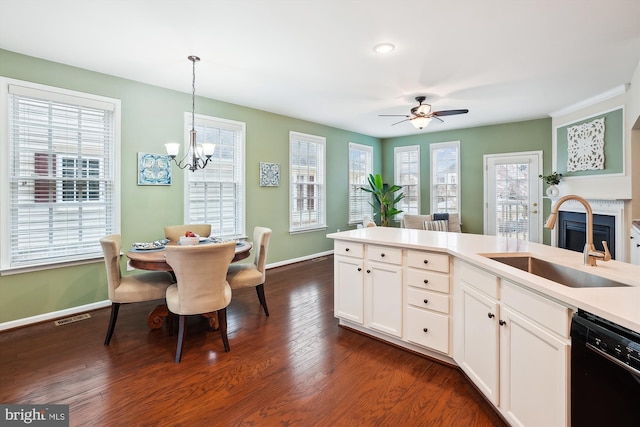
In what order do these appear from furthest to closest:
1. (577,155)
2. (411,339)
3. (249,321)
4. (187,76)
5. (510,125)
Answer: (510,125), (577,155), (187,76), (249,321), (411,339)

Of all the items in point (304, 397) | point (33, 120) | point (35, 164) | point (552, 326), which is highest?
point (33, 120)

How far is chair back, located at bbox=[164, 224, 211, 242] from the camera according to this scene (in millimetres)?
3902

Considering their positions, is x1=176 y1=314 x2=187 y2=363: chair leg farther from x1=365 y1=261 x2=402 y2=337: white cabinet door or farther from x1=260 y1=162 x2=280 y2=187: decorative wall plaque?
x1=260 y1=162 x2=280 y2=187: decorative wall plaque

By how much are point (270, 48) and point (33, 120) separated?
2.51 m

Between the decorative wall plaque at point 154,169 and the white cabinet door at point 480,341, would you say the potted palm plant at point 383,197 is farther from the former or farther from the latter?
the white cabinet door at point 480,341

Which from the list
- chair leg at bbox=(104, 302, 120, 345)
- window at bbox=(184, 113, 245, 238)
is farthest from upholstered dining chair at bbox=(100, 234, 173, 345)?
window at bbox=(184, 113, 245, 238)

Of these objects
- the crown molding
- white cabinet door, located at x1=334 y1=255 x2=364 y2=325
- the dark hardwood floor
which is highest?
the crown molding

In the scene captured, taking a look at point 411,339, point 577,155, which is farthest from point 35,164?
point 577,155

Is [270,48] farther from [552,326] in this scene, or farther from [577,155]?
[577,155]

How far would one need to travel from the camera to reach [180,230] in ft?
13.0

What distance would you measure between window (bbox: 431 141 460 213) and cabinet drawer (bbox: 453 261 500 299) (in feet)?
17.0

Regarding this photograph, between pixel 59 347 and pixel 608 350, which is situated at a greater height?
pixel 608 350

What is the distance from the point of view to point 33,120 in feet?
10.7

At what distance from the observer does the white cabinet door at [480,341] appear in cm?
182
